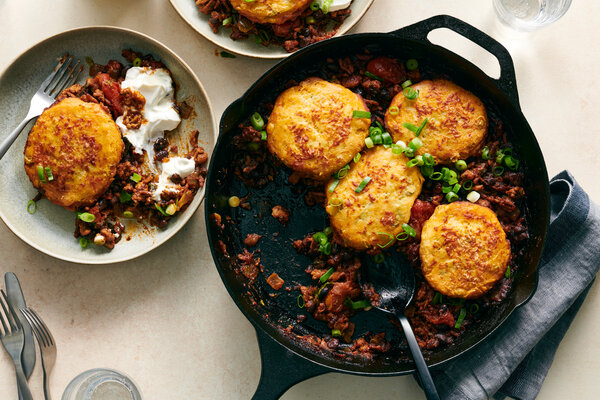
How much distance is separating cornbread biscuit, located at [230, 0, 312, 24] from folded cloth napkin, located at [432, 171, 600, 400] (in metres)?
2.12

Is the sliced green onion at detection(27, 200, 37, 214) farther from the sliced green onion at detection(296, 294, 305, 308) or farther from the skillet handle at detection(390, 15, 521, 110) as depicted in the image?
the skillet handle at detection(390, 15, 521, 110)

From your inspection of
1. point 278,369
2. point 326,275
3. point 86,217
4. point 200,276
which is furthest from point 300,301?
point 86,217

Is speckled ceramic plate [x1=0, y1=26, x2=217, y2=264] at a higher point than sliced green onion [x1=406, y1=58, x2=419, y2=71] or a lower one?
lower

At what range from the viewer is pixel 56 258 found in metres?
3.70

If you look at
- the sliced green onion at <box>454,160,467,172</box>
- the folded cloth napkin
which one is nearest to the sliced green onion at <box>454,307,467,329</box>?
the folded cloth napkin

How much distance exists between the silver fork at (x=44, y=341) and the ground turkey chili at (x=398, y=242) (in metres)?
1.55

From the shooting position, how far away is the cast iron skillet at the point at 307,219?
10.6 feet

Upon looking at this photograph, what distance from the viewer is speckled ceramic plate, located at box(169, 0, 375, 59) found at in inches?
141

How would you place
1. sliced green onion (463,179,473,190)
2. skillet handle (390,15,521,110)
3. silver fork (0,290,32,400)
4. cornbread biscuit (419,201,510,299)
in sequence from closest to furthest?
skillet handle (390,15,521,110)
cornbread biscuit (419,201,510,299)
sliced green onion (463,179,473,190)
silver fork (0,290,32,400)

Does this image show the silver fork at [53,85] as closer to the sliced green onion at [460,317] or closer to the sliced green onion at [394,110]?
the sliced green onion at [394,110]

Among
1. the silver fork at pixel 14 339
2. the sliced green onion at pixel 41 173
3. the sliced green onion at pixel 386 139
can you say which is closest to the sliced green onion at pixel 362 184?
the sliced green onion at pixel 386 139

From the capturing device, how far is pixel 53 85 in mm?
3688

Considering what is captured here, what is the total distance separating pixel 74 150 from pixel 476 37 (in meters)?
2.67

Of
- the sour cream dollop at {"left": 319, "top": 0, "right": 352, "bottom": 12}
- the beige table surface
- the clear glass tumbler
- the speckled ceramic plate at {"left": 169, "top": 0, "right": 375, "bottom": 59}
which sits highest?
the clear glass tumbler
